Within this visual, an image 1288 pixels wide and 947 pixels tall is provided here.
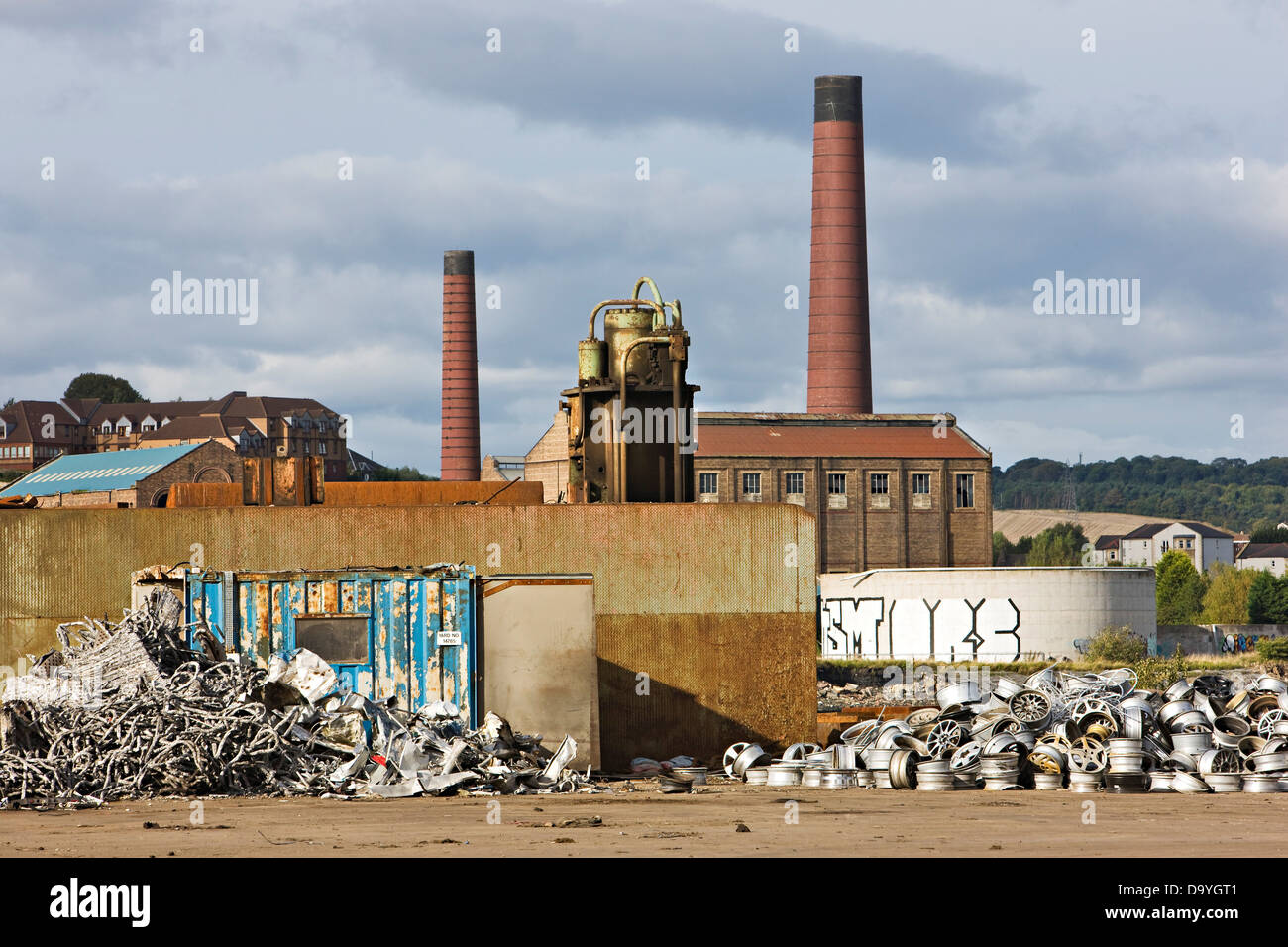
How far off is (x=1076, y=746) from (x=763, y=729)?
202 inches

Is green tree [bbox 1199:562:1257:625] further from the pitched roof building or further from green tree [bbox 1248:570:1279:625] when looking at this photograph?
the pitched roof building

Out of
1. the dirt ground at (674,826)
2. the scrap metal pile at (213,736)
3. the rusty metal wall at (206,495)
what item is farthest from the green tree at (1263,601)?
the scrap metal pile at (213,736)

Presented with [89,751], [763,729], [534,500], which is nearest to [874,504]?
[534,500]

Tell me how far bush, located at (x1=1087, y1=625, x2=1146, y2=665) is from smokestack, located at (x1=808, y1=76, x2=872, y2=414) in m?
19.7

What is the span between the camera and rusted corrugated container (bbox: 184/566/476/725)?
20.3 m

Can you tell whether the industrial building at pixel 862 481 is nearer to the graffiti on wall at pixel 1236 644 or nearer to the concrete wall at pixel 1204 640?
the concrete wall at pixel 1204 640

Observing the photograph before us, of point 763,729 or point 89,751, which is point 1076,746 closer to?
point 763,729

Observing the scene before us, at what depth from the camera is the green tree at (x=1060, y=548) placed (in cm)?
12538

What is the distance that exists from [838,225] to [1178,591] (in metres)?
54.2

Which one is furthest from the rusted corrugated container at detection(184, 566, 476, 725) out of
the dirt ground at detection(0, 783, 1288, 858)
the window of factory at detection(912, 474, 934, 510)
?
the window of factory at detection(912, 474, 934, 510)

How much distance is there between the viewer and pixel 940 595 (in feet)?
203

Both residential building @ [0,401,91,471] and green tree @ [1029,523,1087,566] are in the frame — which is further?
residential building @ [0,401,91,471]

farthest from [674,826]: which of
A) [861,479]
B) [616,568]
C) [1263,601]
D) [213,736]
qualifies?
[1263,601]

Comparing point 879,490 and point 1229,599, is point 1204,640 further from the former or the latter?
point 1229,599
